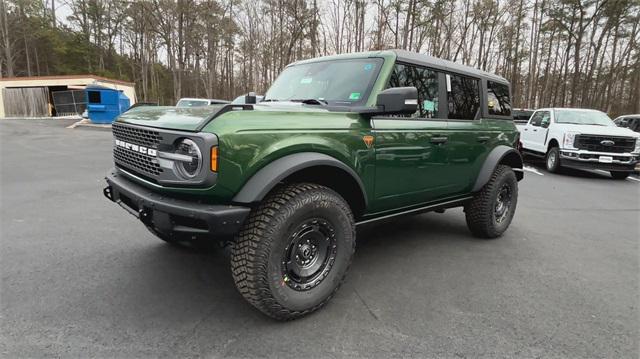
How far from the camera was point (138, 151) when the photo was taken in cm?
258

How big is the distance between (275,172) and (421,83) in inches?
74.9

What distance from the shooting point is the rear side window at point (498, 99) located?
14.3ft

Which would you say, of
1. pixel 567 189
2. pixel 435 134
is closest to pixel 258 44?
pixel 567 189

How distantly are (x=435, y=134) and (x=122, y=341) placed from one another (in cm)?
291

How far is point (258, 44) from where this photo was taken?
34594 mm

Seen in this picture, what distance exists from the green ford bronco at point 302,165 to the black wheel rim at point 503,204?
86 centimetres

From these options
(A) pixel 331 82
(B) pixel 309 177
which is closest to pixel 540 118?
(A) pixel 331 82

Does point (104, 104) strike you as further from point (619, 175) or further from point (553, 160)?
point (619, 175)

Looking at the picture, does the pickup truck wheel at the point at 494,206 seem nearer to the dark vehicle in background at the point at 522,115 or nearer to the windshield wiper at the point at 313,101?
the windshield wiper at the point at 313,101

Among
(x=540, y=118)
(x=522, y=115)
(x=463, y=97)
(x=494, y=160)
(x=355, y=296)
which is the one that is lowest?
(x=355, y=296)

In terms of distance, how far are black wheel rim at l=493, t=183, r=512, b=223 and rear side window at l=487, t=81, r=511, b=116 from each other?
0.92 meters

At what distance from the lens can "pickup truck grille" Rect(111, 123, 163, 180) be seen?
241 centimetres

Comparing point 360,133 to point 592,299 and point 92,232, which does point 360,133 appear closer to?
point 592,299

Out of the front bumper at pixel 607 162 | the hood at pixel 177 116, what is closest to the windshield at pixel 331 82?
the hood at pixel 177 116
